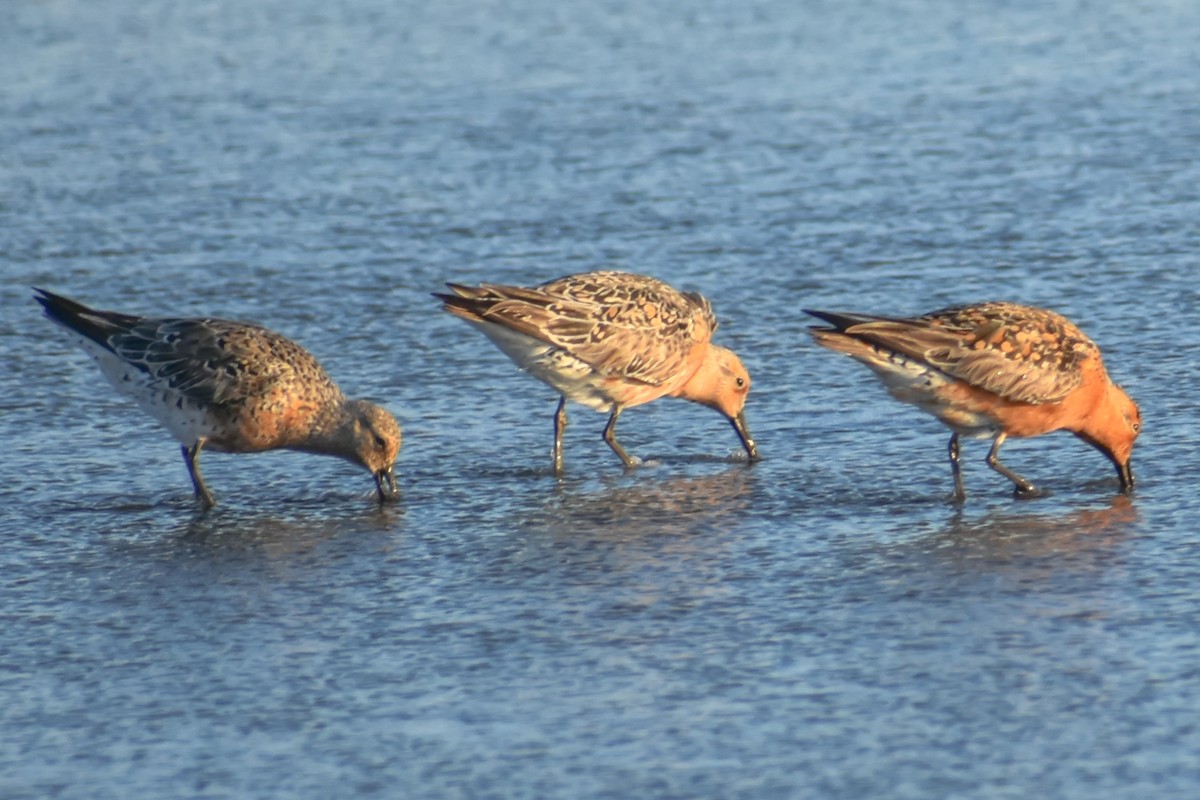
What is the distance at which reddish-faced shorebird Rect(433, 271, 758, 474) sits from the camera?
9883mm

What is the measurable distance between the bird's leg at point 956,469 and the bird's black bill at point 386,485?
8.19ft

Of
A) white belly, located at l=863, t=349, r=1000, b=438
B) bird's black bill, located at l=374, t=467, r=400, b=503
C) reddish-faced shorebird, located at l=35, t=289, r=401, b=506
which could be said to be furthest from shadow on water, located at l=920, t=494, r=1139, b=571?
reddish-faced shorebird, located at l=35, t=289, r=401, b=506

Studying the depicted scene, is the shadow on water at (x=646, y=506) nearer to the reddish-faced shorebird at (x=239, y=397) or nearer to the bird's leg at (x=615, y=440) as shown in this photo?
the bird's leg at (x=615, y=440)

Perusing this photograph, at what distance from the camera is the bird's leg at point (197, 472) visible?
9234mm

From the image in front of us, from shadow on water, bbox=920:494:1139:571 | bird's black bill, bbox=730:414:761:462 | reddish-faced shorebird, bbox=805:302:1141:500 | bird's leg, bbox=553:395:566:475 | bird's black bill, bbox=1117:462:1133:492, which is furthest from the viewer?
bird's leg, bbox=553:395:566:475

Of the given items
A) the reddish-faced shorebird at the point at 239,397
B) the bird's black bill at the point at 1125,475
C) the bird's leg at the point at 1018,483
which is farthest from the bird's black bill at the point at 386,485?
the bird's black bill at the point at 1125,475

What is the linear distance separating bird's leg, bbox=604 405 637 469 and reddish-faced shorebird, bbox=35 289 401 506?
46.8 inches

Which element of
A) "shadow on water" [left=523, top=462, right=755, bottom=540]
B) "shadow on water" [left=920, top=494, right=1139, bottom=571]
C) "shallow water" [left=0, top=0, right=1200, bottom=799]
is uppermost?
"shallow water" [left=0, top=0, right=1200, bottom=799]

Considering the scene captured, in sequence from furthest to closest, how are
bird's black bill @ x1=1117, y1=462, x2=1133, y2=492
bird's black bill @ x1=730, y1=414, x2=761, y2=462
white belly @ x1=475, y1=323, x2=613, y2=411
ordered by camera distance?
white belly @ x1=475, y1=323, x2=613, y2=411 → bird's black bill @ x1=730, y1=414, x2=761, y2=462 → bird's black bill @ x1=1117, y1=462, x2=1133, y2=492

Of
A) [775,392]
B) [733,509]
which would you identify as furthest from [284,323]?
[733,509]

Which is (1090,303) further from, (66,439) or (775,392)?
(66,439)

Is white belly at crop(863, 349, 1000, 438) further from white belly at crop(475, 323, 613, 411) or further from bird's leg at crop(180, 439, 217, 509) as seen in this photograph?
bird's leg at crop(180, 439, 217, 509)

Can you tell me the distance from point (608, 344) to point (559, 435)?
541 millimetres

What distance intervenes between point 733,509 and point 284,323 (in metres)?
4.10
